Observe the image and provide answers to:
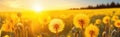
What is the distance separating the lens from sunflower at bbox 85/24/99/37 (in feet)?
4.64

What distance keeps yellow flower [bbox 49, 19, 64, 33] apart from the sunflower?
0.48 feet

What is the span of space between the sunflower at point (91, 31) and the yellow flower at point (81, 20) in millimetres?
28

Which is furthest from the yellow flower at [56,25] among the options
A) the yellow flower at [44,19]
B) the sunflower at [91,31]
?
the sunflower at [91,31]

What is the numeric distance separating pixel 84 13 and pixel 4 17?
49cm

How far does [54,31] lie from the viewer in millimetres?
1471

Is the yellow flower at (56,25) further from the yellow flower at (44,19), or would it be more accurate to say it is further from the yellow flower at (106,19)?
the yellow flower at (106,19)

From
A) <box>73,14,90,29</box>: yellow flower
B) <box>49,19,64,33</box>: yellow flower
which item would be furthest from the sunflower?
<box>49,19,64,33</box>: yellow flower

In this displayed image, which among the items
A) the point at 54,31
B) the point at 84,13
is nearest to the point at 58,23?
the point at 54,31

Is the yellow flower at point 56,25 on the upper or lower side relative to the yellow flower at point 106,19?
lower

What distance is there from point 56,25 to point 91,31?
0.21m

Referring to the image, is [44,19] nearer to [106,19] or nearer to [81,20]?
[81,20]

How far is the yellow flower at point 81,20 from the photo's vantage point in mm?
1426

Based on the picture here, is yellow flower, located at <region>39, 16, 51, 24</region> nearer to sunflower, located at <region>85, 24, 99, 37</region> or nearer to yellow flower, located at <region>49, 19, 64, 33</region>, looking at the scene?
yellow flower, located at <region>49, 19, 64, 33</region>

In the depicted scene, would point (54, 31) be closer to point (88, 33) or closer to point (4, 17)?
point (88, 33)
